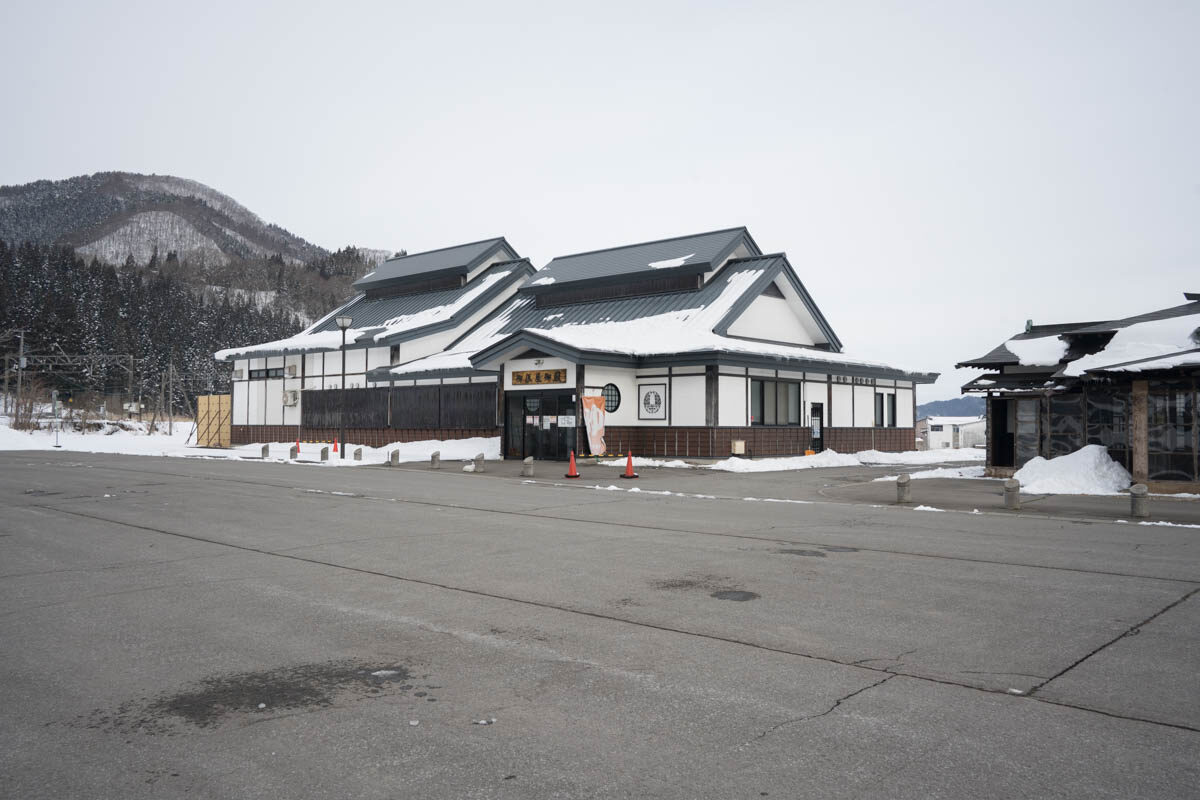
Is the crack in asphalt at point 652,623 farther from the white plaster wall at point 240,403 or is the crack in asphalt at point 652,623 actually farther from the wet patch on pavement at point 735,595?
the white plaster wall at point 240,403

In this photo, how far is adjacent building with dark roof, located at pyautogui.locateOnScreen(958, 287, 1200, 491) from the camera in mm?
17453

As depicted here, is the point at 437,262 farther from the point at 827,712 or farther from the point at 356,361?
the point at 827,712

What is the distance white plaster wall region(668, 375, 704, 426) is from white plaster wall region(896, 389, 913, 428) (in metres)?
13.4

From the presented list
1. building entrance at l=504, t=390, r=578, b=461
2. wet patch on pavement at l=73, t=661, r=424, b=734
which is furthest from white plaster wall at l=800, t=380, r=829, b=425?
wet patch on pavement at l=73, t=661, r=424, b=734

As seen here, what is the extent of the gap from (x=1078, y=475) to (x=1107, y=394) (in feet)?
8.78

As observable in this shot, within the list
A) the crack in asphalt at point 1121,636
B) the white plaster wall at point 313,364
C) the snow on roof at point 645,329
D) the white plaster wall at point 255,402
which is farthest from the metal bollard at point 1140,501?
the white plaster wall at point 255,402

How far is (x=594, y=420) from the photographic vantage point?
28062mm

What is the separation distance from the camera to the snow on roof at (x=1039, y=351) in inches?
914

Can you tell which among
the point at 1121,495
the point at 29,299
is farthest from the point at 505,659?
the point at 29,299

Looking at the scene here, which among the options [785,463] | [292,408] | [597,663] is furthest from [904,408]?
[597,663]

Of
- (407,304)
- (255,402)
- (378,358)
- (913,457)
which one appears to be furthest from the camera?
(407,304)

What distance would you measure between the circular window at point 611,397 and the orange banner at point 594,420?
71 centimetres

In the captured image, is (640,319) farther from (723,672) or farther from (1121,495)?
(723,672)

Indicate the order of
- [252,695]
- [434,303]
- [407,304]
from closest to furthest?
[252,695], [434,303], [407,304]
